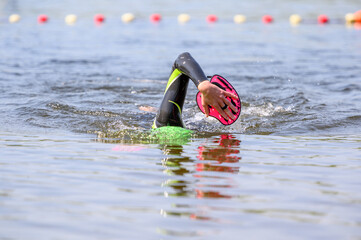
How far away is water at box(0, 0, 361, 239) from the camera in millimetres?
2971

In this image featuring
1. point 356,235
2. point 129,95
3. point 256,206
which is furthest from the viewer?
point 129,95

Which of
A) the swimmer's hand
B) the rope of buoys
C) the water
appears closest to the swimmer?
the swimmer's hand

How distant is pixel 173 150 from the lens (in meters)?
4.80

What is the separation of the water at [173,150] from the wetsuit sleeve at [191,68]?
0.66 meters

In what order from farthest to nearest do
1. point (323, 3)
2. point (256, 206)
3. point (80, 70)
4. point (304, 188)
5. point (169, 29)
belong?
point (323, 3) < point (169, 29) < point (80, 70) < point (304, 188) < point (256, 206)

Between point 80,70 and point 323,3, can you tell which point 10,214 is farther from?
point 323,3

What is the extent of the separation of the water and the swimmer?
318 mm

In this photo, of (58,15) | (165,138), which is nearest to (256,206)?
(165,138)

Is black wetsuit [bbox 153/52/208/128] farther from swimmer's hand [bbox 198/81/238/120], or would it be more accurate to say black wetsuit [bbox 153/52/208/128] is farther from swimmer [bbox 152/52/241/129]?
swimmer's hand [bbox 198/81/238/120]

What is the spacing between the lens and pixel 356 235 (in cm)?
277

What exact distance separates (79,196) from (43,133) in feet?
8.09

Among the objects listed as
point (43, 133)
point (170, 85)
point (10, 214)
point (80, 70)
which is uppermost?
point (80, 70)

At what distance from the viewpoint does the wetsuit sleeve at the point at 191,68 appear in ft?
15.1

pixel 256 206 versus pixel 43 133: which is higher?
pixel 43 133
